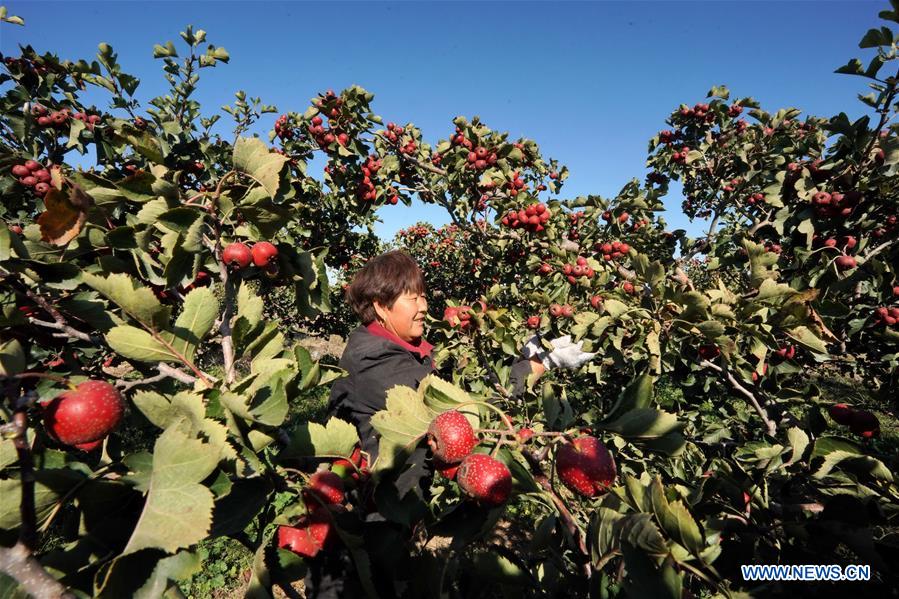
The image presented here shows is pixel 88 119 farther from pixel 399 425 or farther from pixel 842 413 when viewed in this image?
pixel 842 413

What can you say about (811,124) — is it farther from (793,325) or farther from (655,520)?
(655,520)

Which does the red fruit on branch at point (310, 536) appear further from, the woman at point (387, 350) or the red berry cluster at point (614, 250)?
the red berry cluster at point (614, 250)

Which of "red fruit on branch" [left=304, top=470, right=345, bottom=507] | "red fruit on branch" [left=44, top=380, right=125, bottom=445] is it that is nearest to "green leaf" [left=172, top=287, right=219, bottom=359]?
"red fruit on branch" [left=44, top=380, right=125, bottom=445]

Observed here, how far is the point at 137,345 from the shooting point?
3.40ft

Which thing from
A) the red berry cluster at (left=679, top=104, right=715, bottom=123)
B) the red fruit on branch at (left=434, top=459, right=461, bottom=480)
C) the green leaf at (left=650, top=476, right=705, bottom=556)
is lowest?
the red fruit on branch at (left=434, top=459, right=461, bottom=480)

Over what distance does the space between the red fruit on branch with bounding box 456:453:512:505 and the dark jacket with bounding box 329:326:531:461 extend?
108 cm

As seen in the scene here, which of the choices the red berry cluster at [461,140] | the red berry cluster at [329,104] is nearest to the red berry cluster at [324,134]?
the red berry cluster at [329,104]

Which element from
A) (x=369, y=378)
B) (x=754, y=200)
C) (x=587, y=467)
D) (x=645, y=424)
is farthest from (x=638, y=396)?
(x=754, y=200)

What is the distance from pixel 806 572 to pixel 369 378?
1.83 meters

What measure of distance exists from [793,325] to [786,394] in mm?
733

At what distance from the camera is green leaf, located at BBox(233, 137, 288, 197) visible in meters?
1.27

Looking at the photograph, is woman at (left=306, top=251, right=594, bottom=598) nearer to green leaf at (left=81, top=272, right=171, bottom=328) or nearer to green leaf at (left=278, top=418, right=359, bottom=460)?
green leaf at (left=278, top=418, right=359, bottom=460)

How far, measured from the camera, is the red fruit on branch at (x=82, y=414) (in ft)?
3.08

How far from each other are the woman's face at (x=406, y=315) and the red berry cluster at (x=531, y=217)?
1.73 metres
